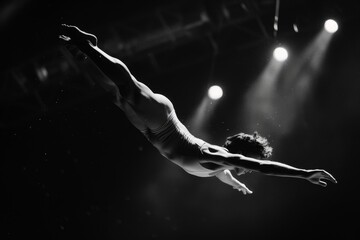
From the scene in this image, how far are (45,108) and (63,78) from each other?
0.41m

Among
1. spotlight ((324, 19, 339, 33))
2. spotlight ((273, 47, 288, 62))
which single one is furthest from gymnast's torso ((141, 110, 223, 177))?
spotlight ((324, 19, 339, 33))

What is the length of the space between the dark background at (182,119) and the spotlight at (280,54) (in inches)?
3.9

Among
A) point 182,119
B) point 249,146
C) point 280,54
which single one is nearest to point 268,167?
point 249,146

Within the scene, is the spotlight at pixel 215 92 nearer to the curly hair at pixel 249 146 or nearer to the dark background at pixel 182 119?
the dark background at pixel 182 119

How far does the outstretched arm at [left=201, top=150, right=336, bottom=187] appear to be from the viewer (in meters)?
2.31

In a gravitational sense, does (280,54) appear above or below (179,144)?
above

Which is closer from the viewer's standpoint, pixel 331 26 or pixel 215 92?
pixel 331 26

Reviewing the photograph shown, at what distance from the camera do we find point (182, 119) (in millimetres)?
5227

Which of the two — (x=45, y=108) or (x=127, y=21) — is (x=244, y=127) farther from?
(x=45, y=108)

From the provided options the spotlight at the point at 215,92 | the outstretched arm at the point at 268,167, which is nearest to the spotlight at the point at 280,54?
the spotlight at the point at 215,92

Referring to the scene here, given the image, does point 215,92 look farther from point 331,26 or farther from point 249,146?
Result: point 249,146

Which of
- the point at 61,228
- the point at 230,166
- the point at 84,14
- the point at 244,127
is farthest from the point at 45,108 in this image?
the point at 230,166

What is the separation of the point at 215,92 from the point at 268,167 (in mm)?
2735

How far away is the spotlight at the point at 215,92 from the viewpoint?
16.6ft
